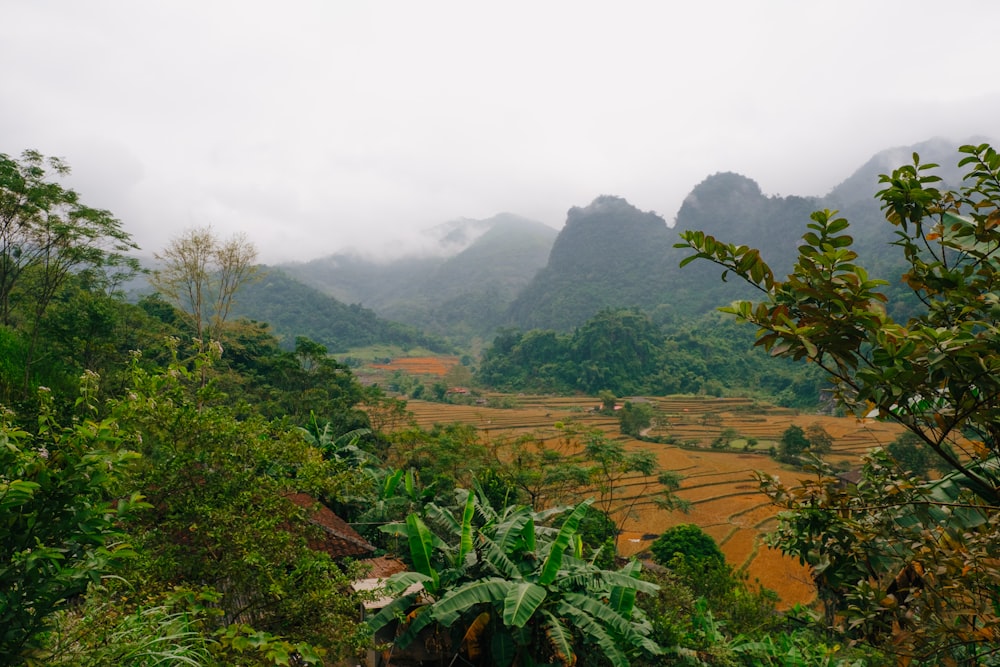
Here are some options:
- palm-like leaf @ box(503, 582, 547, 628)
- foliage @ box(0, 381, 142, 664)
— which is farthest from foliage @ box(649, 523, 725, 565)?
foliage @ box(0, 381, 142, 664)

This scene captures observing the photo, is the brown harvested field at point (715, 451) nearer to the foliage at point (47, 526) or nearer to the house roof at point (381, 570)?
the foliage at point (47, 526)

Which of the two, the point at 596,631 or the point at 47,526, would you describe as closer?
the point at 47,526

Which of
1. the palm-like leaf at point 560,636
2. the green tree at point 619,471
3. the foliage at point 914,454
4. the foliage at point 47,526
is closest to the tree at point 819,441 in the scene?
the foliage at point 914,454

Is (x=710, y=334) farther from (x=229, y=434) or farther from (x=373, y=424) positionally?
(x=229, y=434)

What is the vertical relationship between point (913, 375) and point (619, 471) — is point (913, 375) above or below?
above

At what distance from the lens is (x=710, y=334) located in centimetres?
5516

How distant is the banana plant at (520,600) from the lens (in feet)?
17.4

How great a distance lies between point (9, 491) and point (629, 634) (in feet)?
18.5

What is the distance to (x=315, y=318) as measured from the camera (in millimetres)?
74250

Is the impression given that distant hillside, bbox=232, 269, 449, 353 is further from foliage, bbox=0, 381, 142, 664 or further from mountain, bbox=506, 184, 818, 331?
foliage, bbox=0, 381, 142, 664

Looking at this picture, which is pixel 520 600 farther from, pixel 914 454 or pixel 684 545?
pixel 914 454

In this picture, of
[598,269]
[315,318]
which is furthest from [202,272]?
[598,269]

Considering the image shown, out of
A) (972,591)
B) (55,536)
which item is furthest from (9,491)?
(972,591)

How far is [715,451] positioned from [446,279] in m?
116
